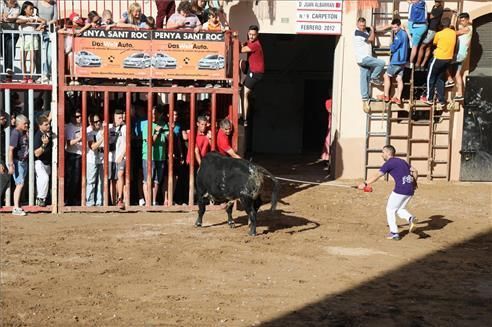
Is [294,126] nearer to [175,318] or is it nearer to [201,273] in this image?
[201,273]

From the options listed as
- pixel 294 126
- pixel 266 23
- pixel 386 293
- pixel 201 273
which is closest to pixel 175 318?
pixel 201 273

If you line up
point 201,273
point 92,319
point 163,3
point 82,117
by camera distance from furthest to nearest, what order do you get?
point 163,3 → point 82,117 → point 201,273 → point 92,319

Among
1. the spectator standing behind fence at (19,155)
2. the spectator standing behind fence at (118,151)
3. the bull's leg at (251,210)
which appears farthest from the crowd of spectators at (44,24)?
the bull's leg at (251,210)

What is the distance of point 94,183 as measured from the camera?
47.9ft

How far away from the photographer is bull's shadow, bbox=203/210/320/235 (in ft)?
44.2

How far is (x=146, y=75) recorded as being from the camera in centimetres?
1434

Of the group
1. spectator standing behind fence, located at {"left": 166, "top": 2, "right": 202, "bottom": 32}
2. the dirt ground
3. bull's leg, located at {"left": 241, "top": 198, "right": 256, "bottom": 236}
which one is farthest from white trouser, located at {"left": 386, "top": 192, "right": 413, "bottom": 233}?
spectator standing behind fence, located at {"left": 166, "top": 2, "right": 202, "bottom": 32}

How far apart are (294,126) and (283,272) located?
12.8 meters

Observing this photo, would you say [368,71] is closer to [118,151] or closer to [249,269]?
[118,151]

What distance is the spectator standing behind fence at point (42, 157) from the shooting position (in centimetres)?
1420

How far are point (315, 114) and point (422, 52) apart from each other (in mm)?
6382

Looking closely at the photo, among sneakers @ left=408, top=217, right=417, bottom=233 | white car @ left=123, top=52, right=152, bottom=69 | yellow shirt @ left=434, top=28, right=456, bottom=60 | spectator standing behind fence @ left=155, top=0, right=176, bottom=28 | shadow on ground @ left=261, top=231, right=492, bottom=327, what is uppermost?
spectator standing behind fence @ left=155, top=0, right=176, bottom=28

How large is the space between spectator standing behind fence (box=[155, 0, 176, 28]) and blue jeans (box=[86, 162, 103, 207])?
3.54 metres

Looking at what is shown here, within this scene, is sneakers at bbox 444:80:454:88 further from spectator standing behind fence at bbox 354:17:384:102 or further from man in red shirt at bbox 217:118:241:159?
man in red shirt at bbox 217:118:241:159
